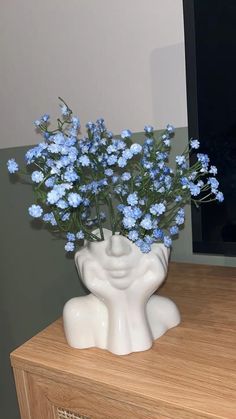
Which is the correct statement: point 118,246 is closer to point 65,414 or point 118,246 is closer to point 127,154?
point 127,154

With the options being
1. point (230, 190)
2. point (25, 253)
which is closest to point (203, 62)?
point (230, 190)

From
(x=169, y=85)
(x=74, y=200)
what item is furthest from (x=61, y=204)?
(x=169, y=85)

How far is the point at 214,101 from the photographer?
75cm

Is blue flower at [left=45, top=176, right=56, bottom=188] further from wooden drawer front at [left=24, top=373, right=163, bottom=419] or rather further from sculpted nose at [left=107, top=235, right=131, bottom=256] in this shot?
wooden drawer front at [left=24, top=373, right=163, bottom=419]

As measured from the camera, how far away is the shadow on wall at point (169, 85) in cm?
97

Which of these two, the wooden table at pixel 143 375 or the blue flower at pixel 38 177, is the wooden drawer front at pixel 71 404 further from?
the blue flower at pixel 38 177

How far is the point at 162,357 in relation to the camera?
0.64m

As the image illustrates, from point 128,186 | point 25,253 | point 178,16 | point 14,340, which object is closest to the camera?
point 128,186

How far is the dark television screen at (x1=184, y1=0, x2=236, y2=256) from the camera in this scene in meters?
0.71

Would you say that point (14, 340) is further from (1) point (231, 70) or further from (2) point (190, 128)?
(1) point (231, 70)

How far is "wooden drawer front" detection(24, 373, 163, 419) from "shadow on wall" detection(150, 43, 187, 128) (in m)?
0.65

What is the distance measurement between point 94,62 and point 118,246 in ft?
2.11

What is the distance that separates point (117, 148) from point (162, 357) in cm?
33

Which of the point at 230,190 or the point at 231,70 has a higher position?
the point at 231,70
